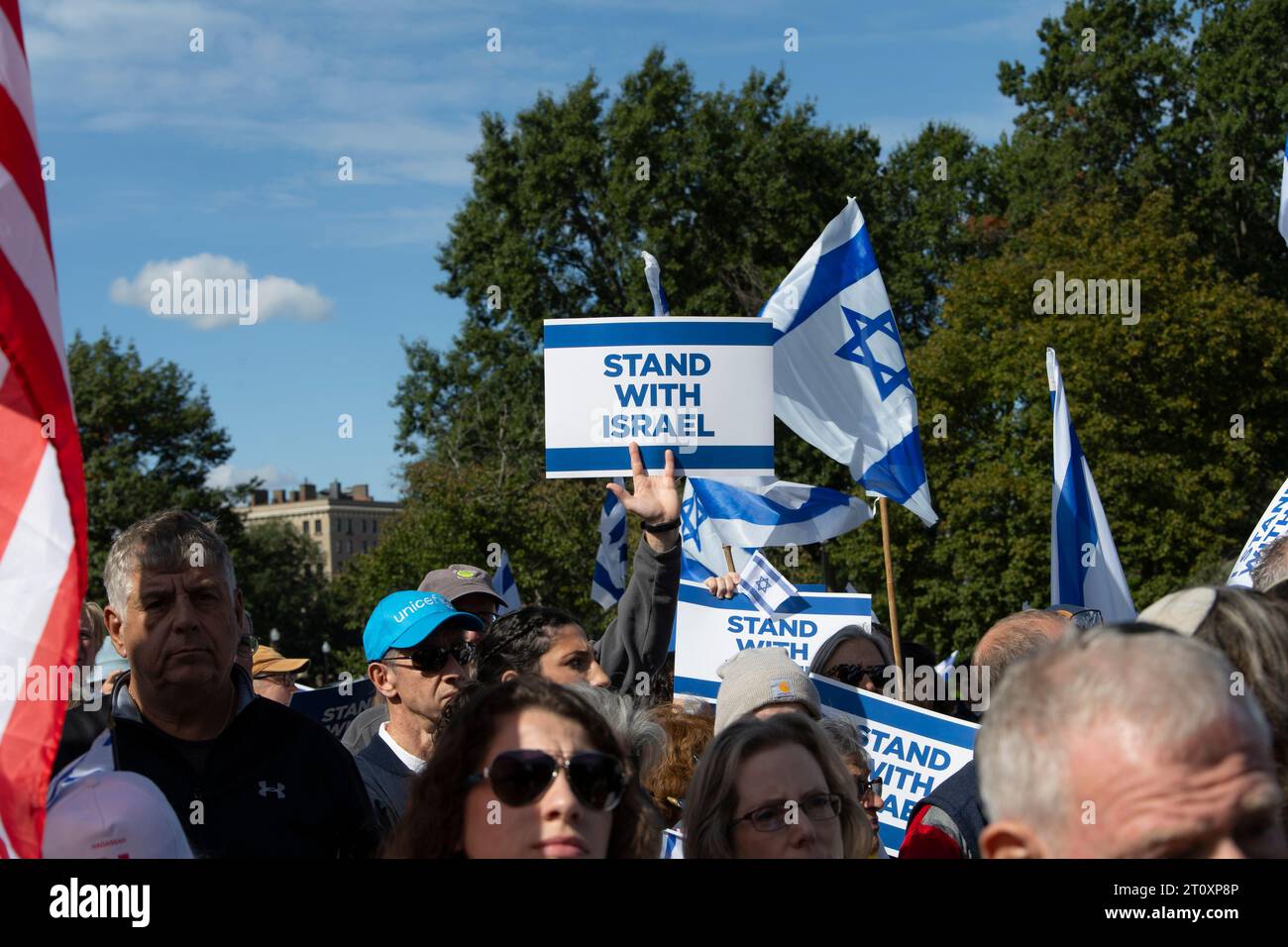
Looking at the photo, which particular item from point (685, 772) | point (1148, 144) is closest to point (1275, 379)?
point (1148, 144)

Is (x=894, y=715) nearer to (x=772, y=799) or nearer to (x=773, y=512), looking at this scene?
(x=772, y=799)

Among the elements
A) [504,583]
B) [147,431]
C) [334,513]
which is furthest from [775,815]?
[334,513]

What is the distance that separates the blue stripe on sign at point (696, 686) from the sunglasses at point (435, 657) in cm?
264

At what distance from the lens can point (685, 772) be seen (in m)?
4.64

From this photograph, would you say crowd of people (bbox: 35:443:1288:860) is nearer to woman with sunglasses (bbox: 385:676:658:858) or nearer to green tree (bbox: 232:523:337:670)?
woman with sunglasses (bbox: 385:676:658:858)

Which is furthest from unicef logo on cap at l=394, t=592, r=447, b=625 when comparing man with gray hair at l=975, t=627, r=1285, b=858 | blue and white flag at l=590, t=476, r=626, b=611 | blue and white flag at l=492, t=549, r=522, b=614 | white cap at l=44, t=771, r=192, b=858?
blue and white flag at l=590, t=476, r=626, b=611

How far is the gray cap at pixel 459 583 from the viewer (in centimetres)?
621

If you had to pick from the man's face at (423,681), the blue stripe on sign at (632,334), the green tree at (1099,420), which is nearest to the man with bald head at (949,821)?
the man's face at (423,681)

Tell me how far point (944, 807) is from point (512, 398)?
31.8m

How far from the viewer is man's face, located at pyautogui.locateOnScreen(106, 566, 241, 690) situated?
12.3 feet

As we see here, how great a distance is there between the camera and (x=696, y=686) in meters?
7.70

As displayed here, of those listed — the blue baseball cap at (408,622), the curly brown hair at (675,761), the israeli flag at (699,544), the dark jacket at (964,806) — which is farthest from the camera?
the israeli flag at (699,544)

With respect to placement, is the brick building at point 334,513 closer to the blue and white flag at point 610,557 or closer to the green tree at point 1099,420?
the green tree at point 1099,420
